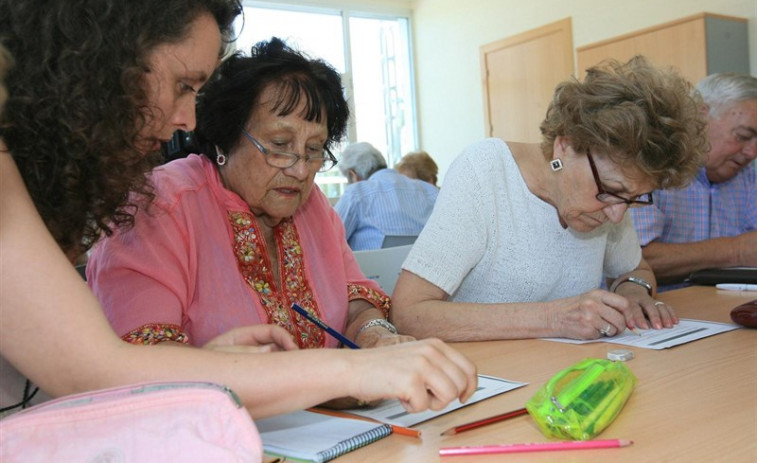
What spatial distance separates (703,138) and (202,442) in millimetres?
1456

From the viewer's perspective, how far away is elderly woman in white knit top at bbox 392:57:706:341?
1.51 meters

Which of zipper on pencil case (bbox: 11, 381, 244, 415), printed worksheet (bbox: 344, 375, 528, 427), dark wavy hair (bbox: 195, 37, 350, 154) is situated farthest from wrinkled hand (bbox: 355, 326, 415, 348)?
zipper on pencil case (bbox: 11, 381, 244, 415)

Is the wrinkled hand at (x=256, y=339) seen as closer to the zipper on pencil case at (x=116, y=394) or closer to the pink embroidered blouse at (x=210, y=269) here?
the pink embroidered blouse at (x=210, y=269)

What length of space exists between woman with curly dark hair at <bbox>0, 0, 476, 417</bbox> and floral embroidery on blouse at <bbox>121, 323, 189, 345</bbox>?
18cm

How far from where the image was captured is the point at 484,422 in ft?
2.96

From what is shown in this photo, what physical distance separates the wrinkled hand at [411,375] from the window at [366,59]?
5805 millimetres

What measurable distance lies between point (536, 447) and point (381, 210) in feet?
9.25

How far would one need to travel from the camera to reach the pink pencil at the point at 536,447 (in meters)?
0.80

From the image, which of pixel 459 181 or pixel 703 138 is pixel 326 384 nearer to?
pixel 459 181

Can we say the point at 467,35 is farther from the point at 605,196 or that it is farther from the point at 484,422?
the point at 484,422

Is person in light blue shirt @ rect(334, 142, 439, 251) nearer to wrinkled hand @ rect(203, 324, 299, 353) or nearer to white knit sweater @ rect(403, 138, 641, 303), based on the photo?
white knit sweater @ rect(403, 138, 641, 303)

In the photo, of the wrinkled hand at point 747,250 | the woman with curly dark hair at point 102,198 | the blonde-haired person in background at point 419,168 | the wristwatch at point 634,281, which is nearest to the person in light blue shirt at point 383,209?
the blonde-haired person in background at point 419,168

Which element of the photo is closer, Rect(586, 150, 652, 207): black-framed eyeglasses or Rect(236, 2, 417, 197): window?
Rect(586, 150, 652, 207): black-framed eyeglasses

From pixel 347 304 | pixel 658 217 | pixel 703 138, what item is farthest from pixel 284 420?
pixel 658 217
